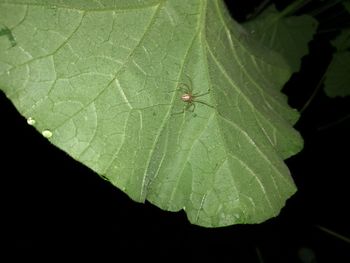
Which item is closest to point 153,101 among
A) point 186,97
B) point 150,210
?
point 186,97

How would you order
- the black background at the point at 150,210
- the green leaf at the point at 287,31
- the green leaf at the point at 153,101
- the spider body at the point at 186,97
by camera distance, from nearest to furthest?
the green leaf at the point at 153,101 → the spider body at the point at 186,97 → the green leaf at the point at 287,31 → the black background at the point at 150,210

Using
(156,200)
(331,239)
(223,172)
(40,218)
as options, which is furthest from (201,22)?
(331,239)

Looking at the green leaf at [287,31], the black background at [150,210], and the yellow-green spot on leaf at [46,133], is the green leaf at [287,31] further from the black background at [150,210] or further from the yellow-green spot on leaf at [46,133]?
the yellow-green spot on leaf at [46,133]

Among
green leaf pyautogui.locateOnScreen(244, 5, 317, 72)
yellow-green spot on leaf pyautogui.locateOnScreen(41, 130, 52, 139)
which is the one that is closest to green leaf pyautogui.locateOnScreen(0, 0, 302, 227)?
yellow-green spot on leaf pyautogui.locateOnScreen(41, 130, 52, 139)

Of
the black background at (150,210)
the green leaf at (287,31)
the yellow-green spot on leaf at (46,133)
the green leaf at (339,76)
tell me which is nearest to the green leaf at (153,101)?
the yellow-green spot on leaf at (46,133)

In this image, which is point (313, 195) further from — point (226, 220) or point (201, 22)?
point (201, 22)

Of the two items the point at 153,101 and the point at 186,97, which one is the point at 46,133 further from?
the point at 186,97
